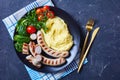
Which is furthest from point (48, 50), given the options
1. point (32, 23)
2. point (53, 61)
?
point (32, 23)

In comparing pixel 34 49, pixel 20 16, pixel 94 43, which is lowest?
pixel 94 43

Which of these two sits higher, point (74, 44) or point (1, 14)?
point (1, 14)

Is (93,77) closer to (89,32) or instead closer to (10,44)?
(89,32)

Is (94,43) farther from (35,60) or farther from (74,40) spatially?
(35,60)

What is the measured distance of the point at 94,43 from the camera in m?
1.55

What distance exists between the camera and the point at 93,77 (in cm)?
151

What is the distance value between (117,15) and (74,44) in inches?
10.7

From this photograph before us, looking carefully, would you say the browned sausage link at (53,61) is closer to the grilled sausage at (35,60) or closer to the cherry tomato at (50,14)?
the grilled sausage at (35,60)

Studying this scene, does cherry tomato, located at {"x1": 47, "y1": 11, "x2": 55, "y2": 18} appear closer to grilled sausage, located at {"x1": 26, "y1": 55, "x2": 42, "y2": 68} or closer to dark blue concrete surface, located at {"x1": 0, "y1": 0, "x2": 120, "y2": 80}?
dark blue concrete surface, located at {"x1": 0, "y1": 0, "x2": 120, "y2": 80}

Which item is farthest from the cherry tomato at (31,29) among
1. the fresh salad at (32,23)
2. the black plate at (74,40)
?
the black plate at (74,40)

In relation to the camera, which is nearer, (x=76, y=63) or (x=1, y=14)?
(x=76, y=63)

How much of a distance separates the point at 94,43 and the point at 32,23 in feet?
1.07

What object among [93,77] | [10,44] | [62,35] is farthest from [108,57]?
[10,44]

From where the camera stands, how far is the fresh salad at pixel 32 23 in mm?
1525
